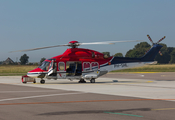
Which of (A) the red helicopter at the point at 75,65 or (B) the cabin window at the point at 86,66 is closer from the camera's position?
(A) the red helicopter at the point at 75,65

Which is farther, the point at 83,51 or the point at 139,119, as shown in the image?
the point at 83,51

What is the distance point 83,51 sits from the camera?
94.7ft

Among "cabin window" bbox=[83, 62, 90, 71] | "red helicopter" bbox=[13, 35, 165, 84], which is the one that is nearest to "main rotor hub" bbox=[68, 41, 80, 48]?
"red helicopter" bbox=[13, 35, 165, 84]

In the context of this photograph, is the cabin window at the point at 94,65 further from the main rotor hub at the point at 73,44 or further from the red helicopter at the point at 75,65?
the main rotor hub at the point at 73,44

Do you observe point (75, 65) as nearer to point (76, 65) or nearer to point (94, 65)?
point (76, 65)

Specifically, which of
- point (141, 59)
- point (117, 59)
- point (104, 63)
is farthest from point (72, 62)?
point (141, 59)

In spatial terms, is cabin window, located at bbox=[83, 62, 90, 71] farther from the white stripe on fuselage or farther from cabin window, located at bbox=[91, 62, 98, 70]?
the white stripe on fuselage

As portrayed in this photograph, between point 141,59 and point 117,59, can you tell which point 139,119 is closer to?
point 117,59

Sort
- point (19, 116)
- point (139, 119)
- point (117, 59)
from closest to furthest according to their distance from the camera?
point (139, 119), point (19, 116), point (117, 59)

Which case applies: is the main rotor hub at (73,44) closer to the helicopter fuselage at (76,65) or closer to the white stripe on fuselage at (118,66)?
the helicopter fuselage at (76,65)

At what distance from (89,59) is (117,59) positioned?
3.87 m


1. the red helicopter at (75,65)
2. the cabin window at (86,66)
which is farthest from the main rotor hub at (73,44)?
the cabin window at (86,66)

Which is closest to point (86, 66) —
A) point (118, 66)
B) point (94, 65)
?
point (94, 65)

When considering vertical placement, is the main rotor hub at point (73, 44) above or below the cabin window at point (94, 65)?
above
